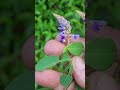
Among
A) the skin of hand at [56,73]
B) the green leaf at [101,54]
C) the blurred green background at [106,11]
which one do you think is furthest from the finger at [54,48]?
the blurred green background at [106,11]

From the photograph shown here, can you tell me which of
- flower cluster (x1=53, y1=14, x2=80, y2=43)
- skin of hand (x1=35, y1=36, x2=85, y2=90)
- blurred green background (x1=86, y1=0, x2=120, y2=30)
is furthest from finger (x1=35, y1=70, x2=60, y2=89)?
blurred green background (x1=86, y1=0, x2=120, y2=30)

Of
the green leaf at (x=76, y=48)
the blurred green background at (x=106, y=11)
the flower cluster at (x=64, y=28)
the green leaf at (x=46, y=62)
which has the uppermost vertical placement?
the blurred green background at (x=106, y=11)

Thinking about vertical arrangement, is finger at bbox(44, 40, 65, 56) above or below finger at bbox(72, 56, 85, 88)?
above

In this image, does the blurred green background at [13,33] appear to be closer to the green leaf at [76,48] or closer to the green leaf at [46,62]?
the green leaf at [46,62]

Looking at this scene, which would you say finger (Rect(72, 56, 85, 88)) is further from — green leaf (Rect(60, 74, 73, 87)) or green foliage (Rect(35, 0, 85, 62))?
green foliage (Rect(35, 0, 85, 62))

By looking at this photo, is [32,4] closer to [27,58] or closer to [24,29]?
[24,29]

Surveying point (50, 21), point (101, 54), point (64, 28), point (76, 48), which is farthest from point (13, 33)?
point (101, 54)

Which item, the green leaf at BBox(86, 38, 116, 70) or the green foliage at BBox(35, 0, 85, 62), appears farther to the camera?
the green leaf at BBox(86, 38, 116, 70)

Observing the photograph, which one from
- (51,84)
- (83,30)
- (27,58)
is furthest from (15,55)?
(83,30)
